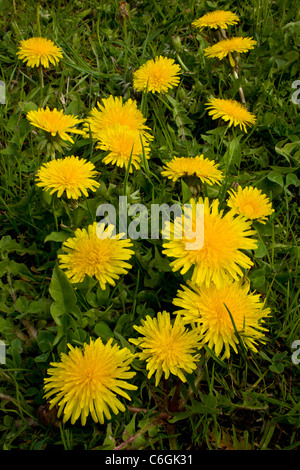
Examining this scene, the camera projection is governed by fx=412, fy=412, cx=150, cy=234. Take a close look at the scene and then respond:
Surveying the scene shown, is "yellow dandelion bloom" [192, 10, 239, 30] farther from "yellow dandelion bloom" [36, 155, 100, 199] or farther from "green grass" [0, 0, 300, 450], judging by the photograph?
"yellow dandelion bloom" [36, 155, 100, 199]

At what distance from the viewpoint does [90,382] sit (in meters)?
1.14

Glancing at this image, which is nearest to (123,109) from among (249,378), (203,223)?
(203,223)

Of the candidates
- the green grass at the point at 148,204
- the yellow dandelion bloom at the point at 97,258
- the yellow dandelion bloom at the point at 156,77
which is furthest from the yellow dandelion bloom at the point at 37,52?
the yellow dandelion bloom at the point at 97,258

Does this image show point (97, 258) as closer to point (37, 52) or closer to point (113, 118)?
point (113, 118)

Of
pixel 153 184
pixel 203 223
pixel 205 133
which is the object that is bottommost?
pixel 203 223

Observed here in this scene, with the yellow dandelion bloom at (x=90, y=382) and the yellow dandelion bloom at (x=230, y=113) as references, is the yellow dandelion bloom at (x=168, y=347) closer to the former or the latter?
the yellow dandelion bloom at (x=90, y=382)

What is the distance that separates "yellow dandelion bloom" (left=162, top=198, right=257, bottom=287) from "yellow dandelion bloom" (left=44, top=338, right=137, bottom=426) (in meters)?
0.33

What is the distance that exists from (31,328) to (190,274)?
23.6 inches

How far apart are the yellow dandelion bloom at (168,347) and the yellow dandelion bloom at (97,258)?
8.4 inches

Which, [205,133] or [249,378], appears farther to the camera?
[205,133]

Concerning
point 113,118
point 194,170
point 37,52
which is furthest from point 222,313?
point 37,52

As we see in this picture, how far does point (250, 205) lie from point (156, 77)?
0.82 m

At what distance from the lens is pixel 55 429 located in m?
1.27
